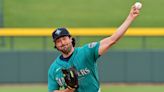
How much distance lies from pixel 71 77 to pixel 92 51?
377 mm

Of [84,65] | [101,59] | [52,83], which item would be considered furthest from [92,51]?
[101,59]

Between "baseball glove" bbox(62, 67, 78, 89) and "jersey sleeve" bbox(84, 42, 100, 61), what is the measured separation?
24 centimetres

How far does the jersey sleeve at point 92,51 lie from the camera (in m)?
6.66

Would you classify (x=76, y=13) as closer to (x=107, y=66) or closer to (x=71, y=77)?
(x=107, y=66)

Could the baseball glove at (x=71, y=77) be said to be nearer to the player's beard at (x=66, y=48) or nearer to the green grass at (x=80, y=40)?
the player's beard at (x=66, y=48)

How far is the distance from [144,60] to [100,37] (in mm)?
1456

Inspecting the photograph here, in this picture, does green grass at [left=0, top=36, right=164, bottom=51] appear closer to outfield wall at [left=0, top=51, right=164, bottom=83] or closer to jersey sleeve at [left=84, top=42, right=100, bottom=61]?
outfield wall at [left=0, top=51, right=164, bottom=83]

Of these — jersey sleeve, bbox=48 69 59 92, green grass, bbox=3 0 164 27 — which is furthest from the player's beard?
green grass, bbox=3 0 164 27

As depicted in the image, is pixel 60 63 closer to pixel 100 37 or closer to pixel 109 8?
pixel 100 37

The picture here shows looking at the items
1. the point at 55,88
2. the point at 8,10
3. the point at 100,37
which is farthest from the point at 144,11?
the point at 55,88

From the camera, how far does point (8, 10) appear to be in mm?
27344

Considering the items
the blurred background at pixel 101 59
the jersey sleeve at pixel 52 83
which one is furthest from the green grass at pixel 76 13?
the jersey sleeve at pixel 52 83

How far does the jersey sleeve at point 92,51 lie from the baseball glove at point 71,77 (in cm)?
24

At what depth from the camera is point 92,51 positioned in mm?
6699
